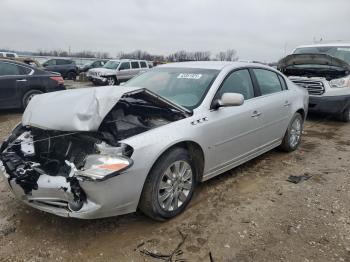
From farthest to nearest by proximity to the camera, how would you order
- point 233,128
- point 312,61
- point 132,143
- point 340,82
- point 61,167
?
point 312,61
point 340,82
point 233,128
point 61,167
point 132,143

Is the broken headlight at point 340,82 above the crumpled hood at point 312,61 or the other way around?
the other way around

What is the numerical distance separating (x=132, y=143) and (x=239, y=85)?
6.83 feet

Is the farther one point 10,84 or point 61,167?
point 10,84

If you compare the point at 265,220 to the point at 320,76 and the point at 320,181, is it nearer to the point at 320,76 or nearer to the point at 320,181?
the point at 320,181

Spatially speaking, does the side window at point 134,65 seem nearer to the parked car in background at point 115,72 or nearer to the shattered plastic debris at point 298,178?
the parked car in background at point 115,72

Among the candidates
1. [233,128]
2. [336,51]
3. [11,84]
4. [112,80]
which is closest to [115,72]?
[112,80]

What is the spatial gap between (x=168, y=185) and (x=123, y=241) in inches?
26.4

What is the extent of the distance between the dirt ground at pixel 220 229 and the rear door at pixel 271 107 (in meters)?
0.75

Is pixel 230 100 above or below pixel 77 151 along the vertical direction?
above

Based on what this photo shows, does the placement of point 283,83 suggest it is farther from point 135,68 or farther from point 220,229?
point 135,68

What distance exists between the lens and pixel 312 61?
9117mm

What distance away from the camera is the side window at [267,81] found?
16.9 ft

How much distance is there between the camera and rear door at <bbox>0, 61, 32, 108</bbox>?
920cm

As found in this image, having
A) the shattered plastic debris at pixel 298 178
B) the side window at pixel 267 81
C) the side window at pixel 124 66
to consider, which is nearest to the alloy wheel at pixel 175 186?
the shattered plastic debris at pixel 298 178
